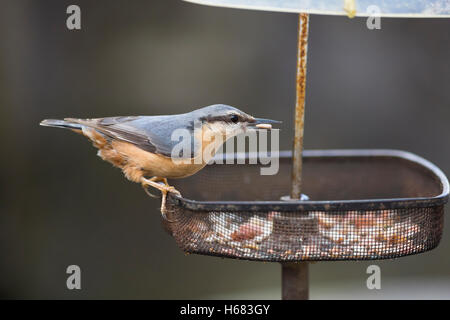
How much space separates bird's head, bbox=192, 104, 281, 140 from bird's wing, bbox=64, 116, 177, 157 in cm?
21

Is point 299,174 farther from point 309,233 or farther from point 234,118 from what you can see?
point 309,233

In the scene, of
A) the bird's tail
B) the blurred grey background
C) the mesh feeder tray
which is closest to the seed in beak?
the mesh feeder tray

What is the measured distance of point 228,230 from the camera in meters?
2.42

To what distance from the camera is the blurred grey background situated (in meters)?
4.42

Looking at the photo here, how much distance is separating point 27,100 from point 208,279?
2.19 metres

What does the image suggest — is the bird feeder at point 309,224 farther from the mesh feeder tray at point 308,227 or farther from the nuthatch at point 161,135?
the nuthatch at point 161,135

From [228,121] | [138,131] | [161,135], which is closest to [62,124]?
[138,131]

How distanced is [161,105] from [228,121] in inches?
87.1

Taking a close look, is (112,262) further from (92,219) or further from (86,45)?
(86,45)

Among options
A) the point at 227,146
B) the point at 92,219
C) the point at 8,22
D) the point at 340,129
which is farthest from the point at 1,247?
the point at 340,129

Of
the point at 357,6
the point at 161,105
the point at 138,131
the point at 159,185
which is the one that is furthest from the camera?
the point at 161,105

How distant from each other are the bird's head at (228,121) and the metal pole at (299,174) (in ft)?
0.55

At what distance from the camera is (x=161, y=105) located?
4.92 m

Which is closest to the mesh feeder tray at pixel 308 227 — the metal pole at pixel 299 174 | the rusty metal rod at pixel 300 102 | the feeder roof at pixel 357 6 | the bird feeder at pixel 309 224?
the bird feeder at pixel 309 224
